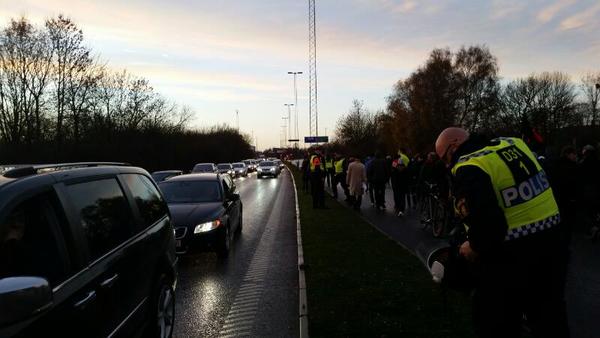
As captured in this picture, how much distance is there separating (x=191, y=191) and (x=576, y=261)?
7049 mm

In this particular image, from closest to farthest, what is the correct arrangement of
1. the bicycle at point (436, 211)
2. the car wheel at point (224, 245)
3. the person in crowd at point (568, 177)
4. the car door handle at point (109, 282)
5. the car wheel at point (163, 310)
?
1. the car door handle at point (109, 282)
2. the car wheel at point (163, 310)
3. the person in crowd at point (568, 177)
4. the car wheel at point (224, 245)
5. the bicycle at point (436, 211)

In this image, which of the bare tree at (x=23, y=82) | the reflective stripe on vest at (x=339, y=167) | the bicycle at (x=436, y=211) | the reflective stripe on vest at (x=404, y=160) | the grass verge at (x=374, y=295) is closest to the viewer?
the grass verge at (x=374, y=295)

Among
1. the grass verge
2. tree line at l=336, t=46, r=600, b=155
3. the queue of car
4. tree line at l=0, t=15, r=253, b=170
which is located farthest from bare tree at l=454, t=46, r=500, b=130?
the queue of car

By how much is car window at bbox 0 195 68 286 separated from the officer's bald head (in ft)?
7.88

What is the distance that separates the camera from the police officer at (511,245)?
9.81ft

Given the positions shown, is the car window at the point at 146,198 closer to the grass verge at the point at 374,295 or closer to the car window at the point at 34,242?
the car window at the point at 34,242

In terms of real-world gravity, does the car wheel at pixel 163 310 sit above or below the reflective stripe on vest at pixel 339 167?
below

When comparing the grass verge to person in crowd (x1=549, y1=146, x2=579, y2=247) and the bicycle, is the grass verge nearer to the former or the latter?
the bicycle

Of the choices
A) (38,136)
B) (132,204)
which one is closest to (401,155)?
(132,204)

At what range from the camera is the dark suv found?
2.51 meters

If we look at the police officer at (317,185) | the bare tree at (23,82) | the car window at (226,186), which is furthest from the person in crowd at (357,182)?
the bare tree at (23,82)

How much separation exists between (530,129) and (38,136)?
115 ft

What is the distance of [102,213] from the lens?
3.68m

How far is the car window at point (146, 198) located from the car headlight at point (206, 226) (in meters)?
3.30
